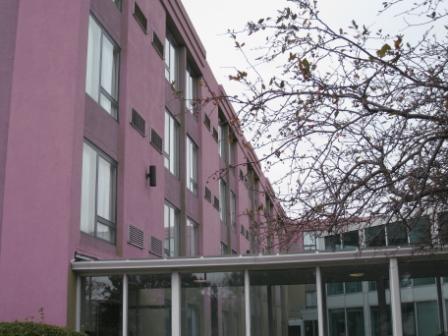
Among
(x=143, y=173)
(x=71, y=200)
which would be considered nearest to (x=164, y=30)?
(x=143, y=173)

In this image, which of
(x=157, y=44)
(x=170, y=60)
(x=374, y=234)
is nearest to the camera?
(x=374, y=234)

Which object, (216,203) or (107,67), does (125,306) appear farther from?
(216,203)

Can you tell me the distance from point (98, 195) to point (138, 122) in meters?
3.24

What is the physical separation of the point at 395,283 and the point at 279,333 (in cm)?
285

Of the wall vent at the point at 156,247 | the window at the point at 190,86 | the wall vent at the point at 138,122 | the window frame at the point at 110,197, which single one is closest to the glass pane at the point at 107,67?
the wall vent at the point at 138,122

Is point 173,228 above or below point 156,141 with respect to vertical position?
below

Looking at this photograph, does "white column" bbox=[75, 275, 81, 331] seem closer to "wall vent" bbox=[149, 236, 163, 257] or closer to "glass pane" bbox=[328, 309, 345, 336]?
"wall vent" bbox=[149, 236, 163, 257]

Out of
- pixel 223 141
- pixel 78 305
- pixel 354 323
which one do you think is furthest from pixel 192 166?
pixel 354 323

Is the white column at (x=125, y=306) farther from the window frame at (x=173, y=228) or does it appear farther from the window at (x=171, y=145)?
the window at (x=171, y=145)

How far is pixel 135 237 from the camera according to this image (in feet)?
57.6

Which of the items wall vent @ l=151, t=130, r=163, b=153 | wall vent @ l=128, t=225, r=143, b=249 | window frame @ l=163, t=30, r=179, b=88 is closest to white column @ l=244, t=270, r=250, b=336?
wall vent @ l=128, t=225, r=143, b=249

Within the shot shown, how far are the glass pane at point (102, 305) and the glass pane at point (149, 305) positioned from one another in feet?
0.85

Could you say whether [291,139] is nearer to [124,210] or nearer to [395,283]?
[395,283]

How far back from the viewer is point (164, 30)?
73.6 feet
